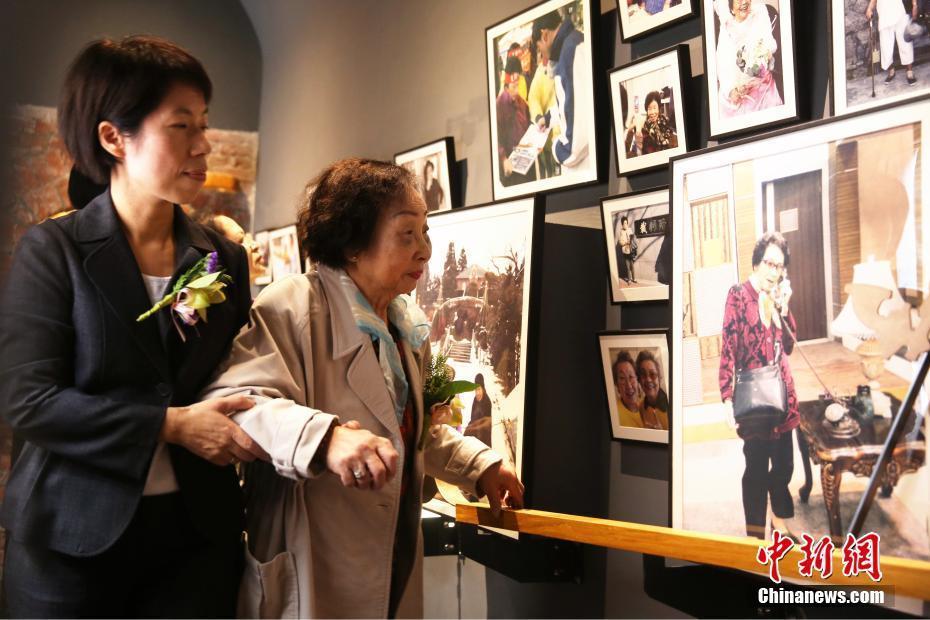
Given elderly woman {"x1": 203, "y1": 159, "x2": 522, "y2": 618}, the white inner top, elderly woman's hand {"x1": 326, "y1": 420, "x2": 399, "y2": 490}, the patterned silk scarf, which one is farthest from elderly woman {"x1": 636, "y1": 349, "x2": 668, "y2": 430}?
the white inner top

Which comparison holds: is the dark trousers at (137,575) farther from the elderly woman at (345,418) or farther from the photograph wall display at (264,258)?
the photograph wall display at (264,258)

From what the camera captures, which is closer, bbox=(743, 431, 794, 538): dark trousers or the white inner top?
the white inner top

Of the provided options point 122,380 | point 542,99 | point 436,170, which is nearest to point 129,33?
point 436,170

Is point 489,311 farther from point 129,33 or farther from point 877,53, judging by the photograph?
point 129,33

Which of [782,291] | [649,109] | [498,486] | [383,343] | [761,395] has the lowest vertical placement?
[498,486]

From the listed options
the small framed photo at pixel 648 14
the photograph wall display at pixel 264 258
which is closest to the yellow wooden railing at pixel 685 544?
the small framed photo at pixel 648 14

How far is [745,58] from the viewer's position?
2.52 m

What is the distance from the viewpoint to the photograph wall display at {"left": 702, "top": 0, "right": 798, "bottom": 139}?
240cm

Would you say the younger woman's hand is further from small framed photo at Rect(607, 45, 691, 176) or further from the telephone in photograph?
small framed photo at Rect(607, 45, 691, 176)

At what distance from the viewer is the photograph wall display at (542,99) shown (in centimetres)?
311

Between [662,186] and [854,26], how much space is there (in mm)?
738

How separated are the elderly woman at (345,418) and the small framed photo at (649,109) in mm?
882

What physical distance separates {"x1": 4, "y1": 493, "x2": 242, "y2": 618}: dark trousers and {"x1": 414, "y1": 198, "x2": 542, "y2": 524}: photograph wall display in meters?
1.03

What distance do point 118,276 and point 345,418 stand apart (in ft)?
1.97
